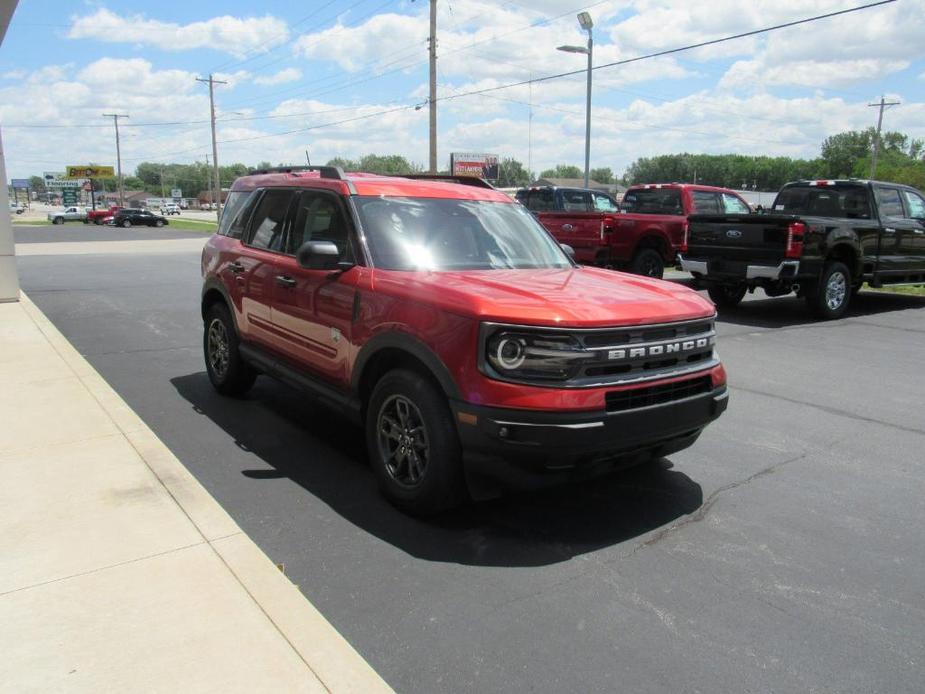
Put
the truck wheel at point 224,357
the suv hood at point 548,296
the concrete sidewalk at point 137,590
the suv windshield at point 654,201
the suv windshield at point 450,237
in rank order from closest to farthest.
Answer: the concrete sidewalk at point 137,590
the suv hood at point 548,296
the suv windshield at point 450,237
the truck wheel at point 224,357
the suv windshield at point 654,201

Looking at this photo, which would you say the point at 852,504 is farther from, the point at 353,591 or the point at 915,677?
the point at 353,591

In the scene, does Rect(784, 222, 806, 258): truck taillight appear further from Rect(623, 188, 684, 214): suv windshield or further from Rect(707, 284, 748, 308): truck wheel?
Rect(623, 188, 684, 214): suv windshield

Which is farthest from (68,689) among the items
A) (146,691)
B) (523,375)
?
(523,375)

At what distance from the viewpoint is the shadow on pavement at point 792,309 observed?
37.1 feet

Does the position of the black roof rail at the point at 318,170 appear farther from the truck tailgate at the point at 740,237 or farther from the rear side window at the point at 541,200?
the rear side window at the point at 541,200

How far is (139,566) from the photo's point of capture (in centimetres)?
336

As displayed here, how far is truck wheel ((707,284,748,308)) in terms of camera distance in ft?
41.6

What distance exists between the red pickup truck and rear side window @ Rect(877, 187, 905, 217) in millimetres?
2778

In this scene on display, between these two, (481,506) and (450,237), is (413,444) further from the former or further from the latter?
(450,237)

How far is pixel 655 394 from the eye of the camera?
12.3 feet

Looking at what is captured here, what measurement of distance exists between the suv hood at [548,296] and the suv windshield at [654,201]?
33.9ft

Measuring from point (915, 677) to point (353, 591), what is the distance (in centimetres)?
227

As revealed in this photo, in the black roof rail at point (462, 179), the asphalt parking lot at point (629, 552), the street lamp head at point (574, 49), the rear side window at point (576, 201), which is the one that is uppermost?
the street lamp head at point (574, 49)

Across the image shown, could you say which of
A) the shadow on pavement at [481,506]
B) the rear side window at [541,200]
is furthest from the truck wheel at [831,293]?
the shadow on pavement at [481,506]
